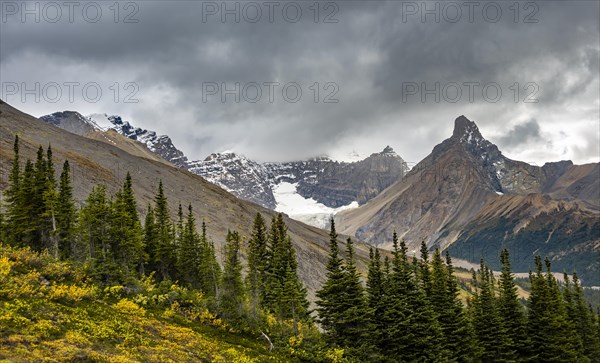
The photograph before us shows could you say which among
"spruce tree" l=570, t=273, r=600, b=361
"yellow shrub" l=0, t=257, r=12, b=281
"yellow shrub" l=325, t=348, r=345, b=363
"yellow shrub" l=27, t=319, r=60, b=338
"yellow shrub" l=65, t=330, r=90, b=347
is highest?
"yellow shrub" l=0, t=257, r=12, b=281

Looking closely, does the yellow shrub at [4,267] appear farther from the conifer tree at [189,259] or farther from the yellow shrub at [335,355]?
the conifer tree at [189,259]

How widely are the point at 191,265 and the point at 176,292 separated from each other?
32.3 meters

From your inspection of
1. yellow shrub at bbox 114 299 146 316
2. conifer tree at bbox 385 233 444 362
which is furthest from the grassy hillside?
conifer tree at bbox 385 233 444 362

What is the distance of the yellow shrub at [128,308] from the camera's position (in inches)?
1416

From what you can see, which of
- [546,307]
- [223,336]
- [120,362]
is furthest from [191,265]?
[546,307]

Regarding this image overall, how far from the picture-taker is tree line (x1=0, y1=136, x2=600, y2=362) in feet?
168

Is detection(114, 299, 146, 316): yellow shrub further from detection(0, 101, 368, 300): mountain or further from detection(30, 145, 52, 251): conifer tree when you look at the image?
detection(0, 101, 368, 300): mountain

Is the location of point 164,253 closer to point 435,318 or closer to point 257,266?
point 257,266

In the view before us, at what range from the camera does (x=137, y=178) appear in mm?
151625

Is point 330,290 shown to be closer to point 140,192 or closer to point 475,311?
point 475,311

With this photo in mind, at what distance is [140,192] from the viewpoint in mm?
137250

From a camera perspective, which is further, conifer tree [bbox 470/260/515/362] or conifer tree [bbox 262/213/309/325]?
conifer tree [bbox 470/260/515/362]

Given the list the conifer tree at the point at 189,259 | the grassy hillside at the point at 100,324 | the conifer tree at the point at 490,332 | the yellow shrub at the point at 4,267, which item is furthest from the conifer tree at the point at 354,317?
the yellow shrub at the point at 4,267

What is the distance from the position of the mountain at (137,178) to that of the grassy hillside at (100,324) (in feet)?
247
